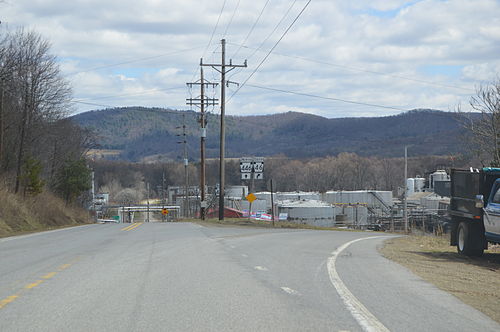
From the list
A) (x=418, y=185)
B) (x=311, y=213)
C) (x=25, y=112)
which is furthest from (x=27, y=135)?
(x=418, y=185)

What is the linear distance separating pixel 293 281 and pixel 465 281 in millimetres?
3602

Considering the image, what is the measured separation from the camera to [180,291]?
10484mm

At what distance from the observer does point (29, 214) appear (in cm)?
4019

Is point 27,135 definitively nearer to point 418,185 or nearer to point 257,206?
point 257,206

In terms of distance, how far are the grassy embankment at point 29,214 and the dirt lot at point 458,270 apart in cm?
1952

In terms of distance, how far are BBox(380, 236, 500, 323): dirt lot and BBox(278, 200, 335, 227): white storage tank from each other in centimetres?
5185

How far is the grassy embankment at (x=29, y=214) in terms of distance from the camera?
117 feet

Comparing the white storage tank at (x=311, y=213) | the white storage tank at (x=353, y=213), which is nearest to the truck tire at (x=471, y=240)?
the white storage tank at (x=311, y=213)

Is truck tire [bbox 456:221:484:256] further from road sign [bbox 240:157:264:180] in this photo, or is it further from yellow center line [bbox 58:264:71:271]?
road sign [bbox 240:157:264:180]

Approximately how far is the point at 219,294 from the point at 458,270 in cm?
696

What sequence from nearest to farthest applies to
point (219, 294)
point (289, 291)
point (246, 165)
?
point (219, 294) → point (289, 291) → point (246, 165)

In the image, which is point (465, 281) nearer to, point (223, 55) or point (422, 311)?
point (422, 311)

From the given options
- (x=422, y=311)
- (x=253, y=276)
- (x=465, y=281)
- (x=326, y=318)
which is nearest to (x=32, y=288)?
(x=253, y=276)

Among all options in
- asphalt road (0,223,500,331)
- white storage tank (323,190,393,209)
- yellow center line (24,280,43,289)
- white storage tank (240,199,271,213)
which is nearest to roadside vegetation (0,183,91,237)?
asphalt road (0,223,500,331)
